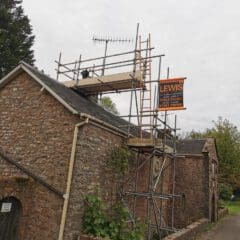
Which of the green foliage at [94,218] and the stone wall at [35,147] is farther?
the green foliage at [94,218]

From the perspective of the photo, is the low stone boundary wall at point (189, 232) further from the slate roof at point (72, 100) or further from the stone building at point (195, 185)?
the slate roof at point (72, 100)

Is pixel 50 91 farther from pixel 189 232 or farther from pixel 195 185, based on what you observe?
pixel 195 185

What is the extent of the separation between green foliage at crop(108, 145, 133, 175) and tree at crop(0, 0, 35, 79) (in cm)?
1825

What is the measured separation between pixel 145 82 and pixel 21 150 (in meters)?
6.50

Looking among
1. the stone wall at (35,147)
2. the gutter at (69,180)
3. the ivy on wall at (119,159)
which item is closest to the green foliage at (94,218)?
the gutter at (69,180)

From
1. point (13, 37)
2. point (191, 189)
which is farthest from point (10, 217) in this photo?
point (13, 37)

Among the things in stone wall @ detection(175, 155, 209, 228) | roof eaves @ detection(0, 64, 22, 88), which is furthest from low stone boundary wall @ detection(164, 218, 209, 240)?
roof eaves @ detection(0, 64, 22, 88)

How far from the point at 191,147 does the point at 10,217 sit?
1596cm

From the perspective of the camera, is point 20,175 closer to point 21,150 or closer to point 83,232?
point 21,150

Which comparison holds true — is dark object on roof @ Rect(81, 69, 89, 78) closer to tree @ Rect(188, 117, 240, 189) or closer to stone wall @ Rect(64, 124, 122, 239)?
stone wall @ Rect(64, 124, 122, 239)

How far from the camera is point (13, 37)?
2819cm

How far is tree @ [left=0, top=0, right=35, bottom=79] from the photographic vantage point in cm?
2705

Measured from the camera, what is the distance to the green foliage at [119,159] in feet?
40.3

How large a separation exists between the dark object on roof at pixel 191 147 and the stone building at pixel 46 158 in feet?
34.7
